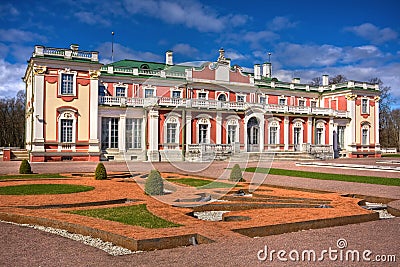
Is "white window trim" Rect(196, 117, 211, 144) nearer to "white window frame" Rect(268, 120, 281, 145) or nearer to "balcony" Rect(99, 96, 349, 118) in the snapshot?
"balcony" Rect(99, 96, 349, 118)

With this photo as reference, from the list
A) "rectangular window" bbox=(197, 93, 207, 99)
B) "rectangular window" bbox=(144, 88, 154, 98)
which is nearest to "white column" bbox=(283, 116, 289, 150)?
"rectangular window" bbox=(197, 93, 207, 99)

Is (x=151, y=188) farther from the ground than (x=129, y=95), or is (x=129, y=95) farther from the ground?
(x=129, y=95)

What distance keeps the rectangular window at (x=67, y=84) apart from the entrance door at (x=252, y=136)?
637 inches

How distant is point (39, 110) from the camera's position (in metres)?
30.9

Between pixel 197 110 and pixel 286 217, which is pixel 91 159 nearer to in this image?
pixel 197 110

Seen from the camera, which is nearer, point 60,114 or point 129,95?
point 60,114

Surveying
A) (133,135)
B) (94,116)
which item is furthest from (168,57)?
(94,116)

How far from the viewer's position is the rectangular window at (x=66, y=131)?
104 feet

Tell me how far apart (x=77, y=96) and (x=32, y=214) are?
966 inches

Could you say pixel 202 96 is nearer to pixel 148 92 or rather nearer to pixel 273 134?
pixel 148 92

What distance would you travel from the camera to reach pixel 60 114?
1246 inches

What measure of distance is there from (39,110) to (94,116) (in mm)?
4183

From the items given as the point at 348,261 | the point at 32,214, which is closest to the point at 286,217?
the point at 348,261

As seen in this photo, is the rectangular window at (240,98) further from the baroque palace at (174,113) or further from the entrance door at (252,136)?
the entrance door at (252,136)
